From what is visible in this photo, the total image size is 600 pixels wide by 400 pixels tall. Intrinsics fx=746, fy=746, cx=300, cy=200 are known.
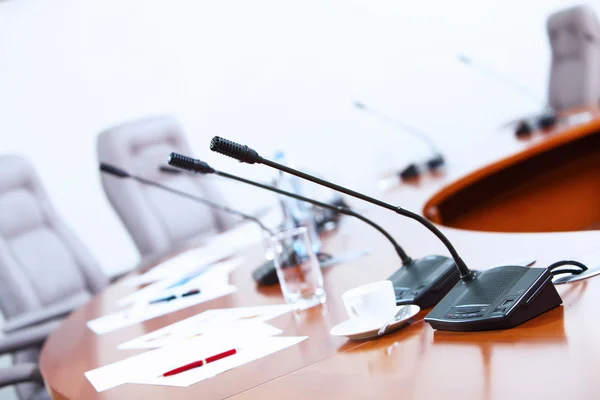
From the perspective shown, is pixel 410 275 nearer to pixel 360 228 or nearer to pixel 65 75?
pixel 360 228

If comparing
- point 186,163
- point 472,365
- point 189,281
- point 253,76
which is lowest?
point 189,281

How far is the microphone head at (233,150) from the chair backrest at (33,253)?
8.27 feet

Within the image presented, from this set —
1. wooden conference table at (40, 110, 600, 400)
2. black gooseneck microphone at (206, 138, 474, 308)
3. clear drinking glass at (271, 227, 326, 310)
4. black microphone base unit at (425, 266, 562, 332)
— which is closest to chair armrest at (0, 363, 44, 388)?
wooden conference table at (40, 110, 600, 400)

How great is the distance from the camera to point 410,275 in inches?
56.2

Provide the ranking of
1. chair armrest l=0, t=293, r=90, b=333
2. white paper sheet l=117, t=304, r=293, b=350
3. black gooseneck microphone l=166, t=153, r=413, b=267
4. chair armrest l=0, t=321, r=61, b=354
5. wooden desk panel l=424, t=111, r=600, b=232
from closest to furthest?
black gooseneck microphone l=166, t=153, r=413, b=267 → white paper sheet l=117, t=304, r=293, b=350 → chair armrest l=0, t=321, r=61, b=354 → chair armrest l=0, t=293, r=90, b=333 → wooden desk panel l=424, t=111, r=600, b=232

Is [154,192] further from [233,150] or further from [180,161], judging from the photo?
[233,150]

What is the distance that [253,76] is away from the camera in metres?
5.95

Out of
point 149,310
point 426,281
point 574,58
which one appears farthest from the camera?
point 574,58

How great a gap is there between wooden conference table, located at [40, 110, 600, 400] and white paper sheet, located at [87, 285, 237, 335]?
5 cm

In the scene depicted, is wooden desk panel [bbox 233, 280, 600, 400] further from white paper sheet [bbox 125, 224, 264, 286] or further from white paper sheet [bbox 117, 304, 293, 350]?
white paper sheet [bbox 125, 224, 264, 286]

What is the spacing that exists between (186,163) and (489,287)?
0.62 metres

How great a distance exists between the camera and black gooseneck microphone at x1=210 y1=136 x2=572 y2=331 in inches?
42.2

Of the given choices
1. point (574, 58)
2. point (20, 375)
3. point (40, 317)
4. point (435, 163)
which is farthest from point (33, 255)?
point (574, 58)

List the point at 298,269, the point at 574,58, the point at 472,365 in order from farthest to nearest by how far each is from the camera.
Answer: the point at 574,58 → the point at 298,269 → the point at 472,365
